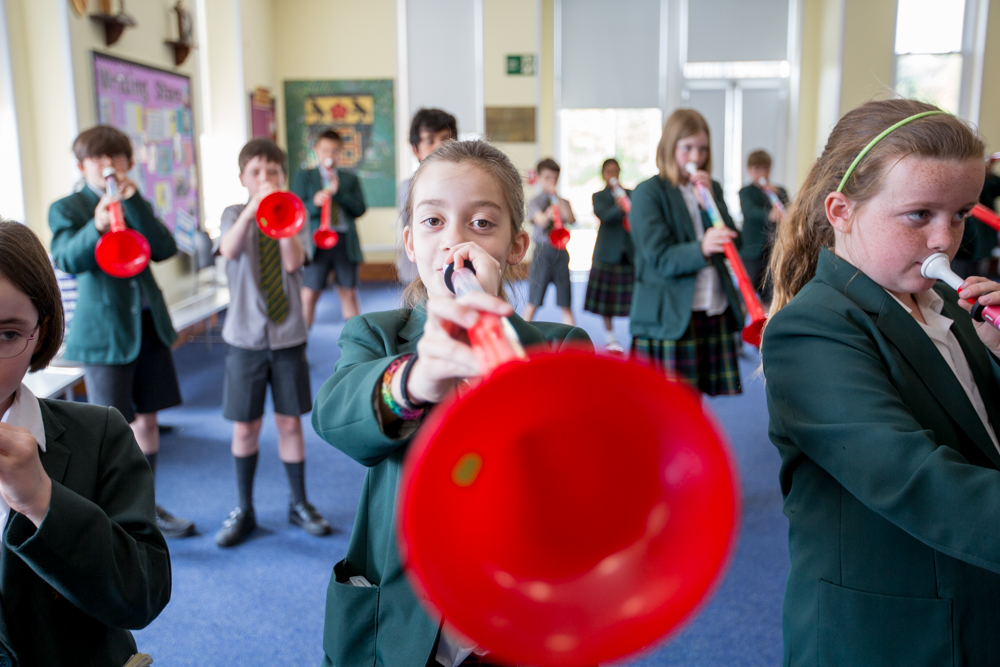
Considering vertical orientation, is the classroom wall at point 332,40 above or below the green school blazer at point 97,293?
above

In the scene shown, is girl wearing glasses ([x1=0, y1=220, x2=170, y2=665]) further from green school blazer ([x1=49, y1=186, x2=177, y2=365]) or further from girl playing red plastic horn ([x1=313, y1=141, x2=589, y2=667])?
green school blazer ([x1=49, y1=186, x2=177, y2=365])

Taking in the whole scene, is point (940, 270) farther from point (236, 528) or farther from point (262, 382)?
point (236, 528)

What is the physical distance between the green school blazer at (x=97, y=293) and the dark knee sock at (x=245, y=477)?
1.85 feet

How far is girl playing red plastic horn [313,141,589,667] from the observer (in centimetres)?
89

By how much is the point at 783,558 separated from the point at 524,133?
278 inches

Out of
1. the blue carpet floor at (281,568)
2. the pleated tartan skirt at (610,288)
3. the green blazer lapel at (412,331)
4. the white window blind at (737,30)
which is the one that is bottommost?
the blue carpet floor at (281,568)

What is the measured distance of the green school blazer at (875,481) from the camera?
0.99m

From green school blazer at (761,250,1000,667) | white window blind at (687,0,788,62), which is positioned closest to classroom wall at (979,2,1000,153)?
white window blind at (687,0,788,62)

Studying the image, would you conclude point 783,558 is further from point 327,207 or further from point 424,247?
point 327,207

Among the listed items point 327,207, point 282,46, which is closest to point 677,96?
point 282,46

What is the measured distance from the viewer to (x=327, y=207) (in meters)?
→ 5.36

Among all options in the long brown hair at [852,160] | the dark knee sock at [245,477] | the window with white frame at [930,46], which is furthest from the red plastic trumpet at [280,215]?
the window with white frame at [930,46]

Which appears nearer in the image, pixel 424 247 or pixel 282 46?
pixel 424 247

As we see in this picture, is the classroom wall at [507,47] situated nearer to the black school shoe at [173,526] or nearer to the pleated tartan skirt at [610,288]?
the pleated tartan skirt at [610,288]
